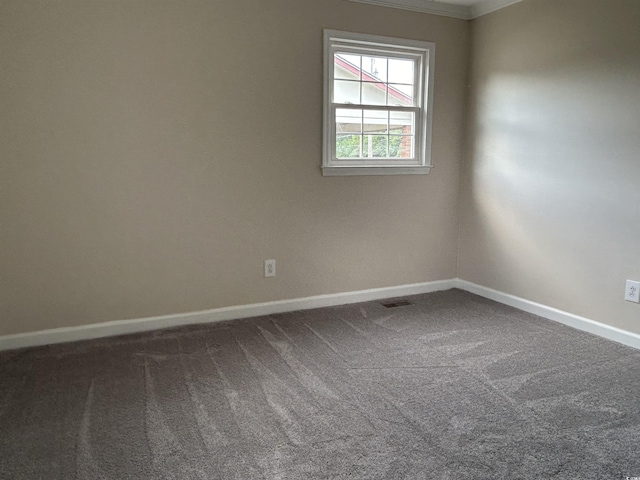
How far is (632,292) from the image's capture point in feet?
9.58

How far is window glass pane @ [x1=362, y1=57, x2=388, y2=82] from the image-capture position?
373 centimetres

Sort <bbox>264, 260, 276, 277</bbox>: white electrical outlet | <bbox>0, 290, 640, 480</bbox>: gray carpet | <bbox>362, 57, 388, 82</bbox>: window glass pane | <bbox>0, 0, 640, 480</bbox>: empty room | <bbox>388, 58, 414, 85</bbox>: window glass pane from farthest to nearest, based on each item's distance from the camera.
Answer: <bbox>388, 58, 414, 85</bbox>: window glass pane
<bbox>362, 57, 388, 82</bbox>: window glass pane
<bbox>264, 260, 276, 277</bbox>: white electrical outlet
<bbox>0, 0, 640, 480</bbox>: empty room
<bbox>0, 290, 640, 480</bbox>: gray carpet

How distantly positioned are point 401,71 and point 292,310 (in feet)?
6.82

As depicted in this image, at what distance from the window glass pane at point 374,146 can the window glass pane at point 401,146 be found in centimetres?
6

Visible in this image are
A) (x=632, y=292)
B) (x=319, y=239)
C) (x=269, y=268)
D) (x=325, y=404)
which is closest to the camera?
(x=325, y=404)

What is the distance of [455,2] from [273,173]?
1988 millimetres

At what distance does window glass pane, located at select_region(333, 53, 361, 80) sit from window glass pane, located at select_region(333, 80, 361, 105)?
0.15 ft

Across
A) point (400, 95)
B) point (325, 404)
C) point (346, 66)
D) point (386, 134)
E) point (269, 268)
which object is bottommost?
point (325, 404)

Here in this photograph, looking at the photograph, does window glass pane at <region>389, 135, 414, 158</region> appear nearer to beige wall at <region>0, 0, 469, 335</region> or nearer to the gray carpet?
beige wall at <region>0, 0, 469, 335</region>

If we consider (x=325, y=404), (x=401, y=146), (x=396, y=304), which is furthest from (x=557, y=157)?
(x=325, y=404)

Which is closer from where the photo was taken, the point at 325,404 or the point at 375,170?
the point at 325,404

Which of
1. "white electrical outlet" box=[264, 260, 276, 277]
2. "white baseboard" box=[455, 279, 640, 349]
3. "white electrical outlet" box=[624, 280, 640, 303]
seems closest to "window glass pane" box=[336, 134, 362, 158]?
"white electrical outlet" box=[264, 260, 276, 277]

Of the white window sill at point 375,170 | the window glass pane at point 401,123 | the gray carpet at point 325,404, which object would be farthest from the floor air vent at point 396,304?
the window glass pane at point 401,123

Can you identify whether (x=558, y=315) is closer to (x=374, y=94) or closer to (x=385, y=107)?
(x=385, y=107)
